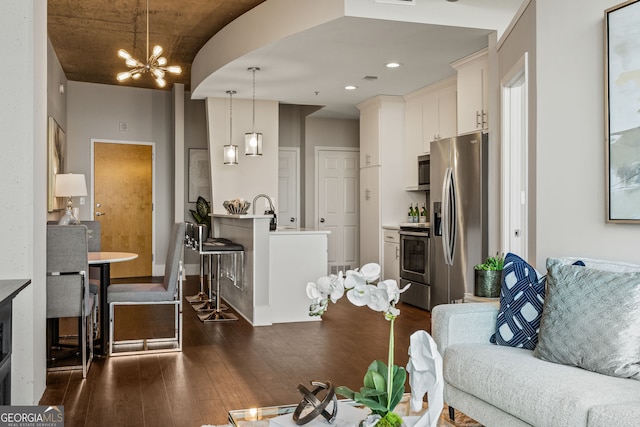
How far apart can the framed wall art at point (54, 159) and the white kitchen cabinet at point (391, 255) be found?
396cm

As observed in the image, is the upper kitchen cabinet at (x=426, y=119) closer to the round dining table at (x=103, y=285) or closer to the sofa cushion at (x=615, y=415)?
the round dining table at (x=103, y=285)

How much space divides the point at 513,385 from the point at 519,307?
1.96 feet

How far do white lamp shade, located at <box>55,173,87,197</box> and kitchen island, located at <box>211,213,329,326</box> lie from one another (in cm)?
221

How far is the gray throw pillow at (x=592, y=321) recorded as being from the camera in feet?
7.54

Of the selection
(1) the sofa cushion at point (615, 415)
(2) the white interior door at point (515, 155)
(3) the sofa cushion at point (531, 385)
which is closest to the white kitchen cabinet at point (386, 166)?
(2) the white interior door at point (515, 155)

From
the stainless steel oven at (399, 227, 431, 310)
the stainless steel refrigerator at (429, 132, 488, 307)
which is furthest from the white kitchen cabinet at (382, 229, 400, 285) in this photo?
the stainless steel refrigerator at (429, 132, 488, 307)

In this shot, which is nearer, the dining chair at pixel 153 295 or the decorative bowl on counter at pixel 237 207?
the dining chair at pixel 153 295

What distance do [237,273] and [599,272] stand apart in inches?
165

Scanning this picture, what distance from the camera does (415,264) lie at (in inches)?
256

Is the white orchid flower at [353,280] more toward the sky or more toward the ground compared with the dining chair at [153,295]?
more toward the sky

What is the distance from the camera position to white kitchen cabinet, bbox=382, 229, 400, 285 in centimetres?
718

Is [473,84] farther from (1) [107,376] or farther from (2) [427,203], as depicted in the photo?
(1) [107,376]

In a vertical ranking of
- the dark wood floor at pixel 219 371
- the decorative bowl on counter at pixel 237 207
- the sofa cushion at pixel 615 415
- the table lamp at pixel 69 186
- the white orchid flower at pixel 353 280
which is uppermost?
the table lamp at pixel 69 186

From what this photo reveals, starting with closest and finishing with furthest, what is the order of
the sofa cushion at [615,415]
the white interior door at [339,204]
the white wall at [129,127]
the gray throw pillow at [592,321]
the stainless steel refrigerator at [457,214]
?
the sofa cushion at [615,415], the gray throw pillow at [592,321], the stainless steel refrigerator at [457,214], the white wall at [129,127], the white interior door at [339,204]
